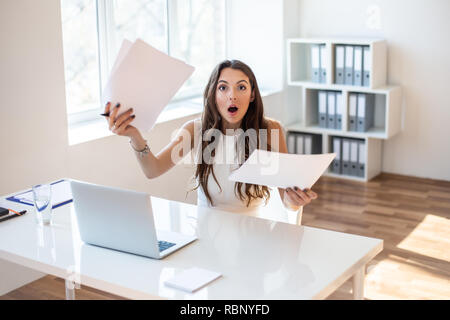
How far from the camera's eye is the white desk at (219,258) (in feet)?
5.24

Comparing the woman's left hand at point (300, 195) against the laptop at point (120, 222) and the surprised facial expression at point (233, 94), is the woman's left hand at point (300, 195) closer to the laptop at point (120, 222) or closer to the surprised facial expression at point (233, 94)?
the laptop at point (120, 222)

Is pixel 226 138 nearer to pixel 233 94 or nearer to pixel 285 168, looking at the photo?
pixel 233 94

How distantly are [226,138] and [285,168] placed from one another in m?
0.64

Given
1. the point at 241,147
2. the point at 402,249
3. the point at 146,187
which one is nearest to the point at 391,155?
the point at 402,249

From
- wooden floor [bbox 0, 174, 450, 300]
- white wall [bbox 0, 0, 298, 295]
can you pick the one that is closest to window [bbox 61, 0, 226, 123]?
white wall [bbox 0, 0, 298, 295]

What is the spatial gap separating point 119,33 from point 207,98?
1778 mm

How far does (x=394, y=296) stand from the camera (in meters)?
2.94

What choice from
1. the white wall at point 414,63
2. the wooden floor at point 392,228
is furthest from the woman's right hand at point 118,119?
the white wall at point 414,63

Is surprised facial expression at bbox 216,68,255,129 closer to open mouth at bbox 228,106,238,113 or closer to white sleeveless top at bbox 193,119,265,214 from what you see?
open mouth at bbox 228,106,238,113

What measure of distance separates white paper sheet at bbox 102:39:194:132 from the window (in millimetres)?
1832

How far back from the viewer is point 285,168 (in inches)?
76.1

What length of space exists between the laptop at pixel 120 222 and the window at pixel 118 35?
1.98 meters
